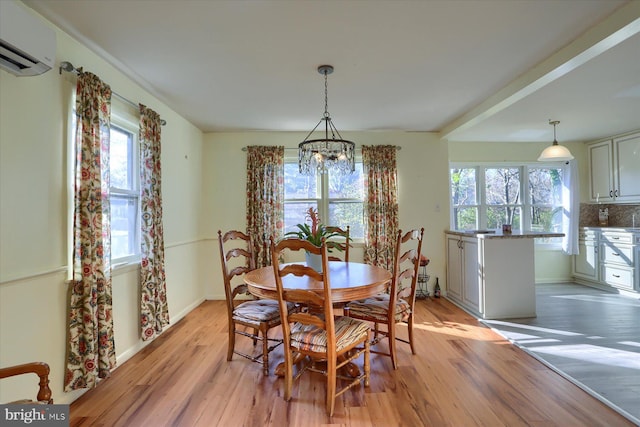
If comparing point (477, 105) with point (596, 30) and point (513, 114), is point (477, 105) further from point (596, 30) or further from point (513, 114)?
point (596, 30)

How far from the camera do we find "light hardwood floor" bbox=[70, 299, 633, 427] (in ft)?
6.06

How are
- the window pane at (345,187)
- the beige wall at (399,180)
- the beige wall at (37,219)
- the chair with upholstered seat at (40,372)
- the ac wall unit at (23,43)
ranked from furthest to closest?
the window pane at (345,187), the beige wall at (399,180), the beige wall at (37,219), the ac wall unit at (23,43), the chair with upholstered seat at (40,372)

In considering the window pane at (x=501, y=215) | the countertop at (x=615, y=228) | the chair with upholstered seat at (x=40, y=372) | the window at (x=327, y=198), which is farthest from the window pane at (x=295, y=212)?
the countertop at (x=615, y=228)

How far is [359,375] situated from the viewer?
231cm

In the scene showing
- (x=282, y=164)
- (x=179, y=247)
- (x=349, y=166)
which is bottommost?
(x=179, y=247)

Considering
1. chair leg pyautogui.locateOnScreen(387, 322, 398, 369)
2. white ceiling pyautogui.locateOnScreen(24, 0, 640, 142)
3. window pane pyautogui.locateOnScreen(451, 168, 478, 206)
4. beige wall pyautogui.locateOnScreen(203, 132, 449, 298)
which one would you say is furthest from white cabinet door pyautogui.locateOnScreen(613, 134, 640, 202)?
chair leg pyautogui.locateOnScreen(387, 322, 398, 369)

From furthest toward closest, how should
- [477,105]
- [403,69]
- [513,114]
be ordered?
1. [513,114]
2. [477,105]
3. [403,69]

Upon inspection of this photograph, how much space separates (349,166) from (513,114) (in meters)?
2.47

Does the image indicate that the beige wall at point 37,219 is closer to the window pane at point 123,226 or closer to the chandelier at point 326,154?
the window pane at point 123,226

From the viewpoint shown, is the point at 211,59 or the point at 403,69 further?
the point at 403,69

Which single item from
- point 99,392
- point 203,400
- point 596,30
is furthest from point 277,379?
point 596,30

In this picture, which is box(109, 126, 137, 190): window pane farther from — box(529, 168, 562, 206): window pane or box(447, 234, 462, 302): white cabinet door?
box(529, 168, 562, 206): window pane

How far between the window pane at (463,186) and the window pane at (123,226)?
14.9 feet

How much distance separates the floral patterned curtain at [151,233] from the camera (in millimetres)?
2803
